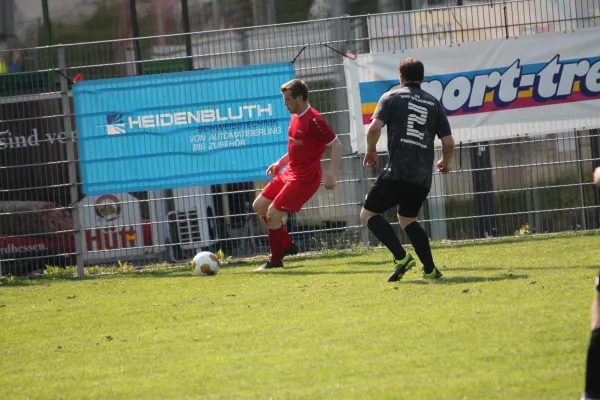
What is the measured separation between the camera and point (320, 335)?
7059 mm

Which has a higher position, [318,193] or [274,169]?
[274,169]

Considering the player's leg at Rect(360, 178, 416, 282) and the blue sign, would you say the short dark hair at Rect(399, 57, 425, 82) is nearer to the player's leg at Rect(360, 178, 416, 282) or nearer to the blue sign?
the player's leg at Rect(360, 178, 416, 282)

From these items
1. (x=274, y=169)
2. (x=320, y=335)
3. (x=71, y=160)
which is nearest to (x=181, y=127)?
(x=71, y=160)

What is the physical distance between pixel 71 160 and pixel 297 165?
351 centimetres

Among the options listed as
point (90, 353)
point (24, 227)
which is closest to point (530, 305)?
point (90, 353)

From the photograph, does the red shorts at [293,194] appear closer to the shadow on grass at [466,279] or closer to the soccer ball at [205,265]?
the soccer ball at [205,265]

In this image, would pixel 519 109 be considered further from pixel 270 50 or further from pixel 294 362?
pixel 294 362

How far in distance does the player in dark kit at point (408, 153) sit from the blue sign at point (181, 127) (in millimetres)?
4067

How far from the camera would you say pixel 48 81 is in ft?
46.6

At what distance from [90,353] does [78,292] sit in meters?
4.64

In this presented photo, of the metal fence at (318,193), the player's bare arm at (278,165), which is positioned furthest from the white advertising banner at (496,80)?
the player's bare arm at (278,165)

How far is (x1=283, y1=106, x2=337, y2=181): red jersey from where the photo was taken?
11781 millimetres

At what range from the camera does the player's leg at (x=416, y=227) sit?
9.63m

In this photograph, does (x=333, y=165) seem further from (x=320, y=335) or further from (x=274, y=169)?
(x=320, y=335)
